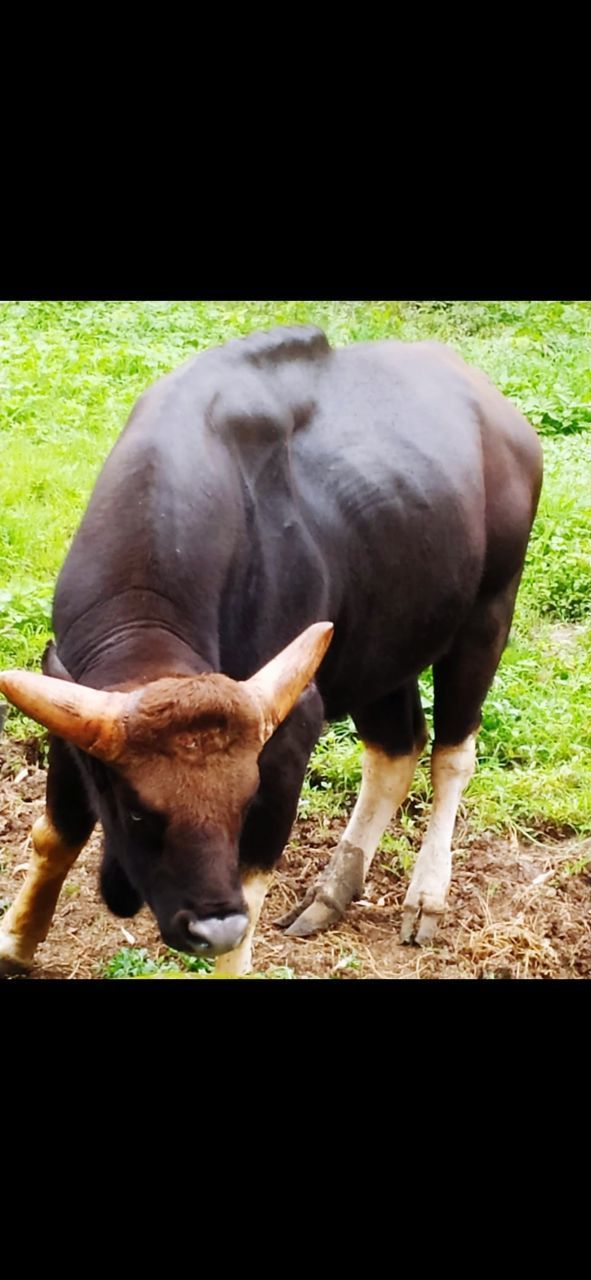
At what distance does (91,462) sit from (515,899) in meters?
2.73

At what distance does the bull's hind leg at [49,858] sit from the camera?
429cm

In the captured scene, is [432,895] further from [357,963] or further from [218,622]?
[218,622]

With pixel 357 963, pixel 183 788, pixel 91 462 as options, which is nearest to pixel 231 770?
pixel 183 788

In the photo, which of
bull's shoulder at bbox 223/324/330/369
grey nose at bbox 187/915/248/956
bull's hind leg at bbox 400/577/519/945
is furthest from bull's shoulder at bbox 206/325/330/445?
grey nose at bbox 187/915/248/956

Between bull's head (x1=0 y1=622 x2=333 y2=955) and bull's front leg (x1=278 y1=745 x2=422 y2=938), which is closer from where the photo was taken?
bull's head (x1=0 y1=622 x2=333 y2=955)

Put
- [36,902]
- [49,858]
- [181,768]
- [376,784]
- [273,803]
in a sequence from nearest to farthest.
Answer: [181,768] < [273,803] < [49,858] < [36,902] < [376,784]

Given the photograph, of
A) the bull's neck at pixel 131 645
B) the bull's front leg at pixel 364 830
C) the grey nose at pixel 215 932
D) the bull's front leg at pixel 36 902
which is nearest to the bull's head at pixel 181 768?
the grey nose at pixel 215 932

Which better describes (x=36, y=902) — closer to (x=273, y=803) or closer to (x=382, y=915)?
(x=273, y=803)

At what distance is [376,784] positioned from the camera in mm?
5316

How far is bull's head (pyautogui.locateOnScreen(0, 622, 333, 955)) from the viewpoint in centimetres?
337

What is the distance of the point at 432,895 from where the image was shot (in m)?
5.16

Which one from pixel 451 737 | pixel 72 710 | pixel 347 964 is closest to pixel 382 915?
pixel 347 964

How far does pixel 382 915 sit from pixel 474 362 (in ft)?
11.2

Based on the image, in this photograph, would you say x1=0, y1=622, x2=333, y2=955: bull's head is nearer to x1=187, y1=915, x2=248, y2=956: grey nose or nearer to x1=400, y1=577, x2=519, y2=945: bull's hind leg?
x1=187, y1=915, x2=248, y2=956: grey nose
